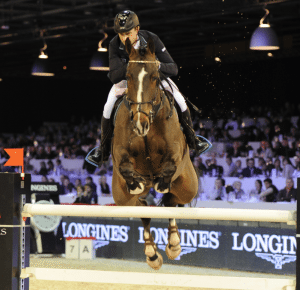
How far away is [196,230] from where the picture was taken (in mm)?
9109

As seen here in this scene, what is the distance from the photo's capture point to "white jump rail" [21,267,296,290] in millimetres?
3443

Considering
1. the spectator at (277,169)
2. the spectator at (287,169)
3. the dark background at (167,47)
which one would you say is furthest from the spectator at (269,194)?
the dark background at (167,47)

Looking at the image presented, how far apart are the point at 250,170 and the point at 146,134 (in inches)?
293

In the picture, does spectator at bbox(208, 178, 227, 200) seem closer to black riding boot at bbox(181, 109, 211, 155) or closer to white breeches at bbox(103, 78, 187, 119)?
black riding boot at bbox(181, 109, 211, 155)

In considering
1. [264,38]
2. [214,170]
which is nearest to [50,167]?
[214,170]

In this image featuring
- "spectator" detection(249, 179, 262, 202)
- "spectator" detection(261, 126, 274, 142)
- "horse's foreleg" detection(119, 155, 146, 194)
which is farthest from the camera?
"spectator" detection(261, 126, 274, 142)

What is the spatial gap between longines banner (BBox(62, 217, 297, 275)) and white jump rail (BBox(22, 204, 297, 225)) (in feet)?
16.0

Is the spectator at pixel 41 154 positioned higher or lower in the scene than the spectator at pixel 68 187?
higher

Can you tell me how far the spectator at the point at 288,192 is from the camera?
9.56m

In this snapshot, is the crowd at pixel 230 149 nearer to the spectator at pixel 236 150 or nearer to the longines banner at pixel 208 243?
the spectator at pixel 236 150

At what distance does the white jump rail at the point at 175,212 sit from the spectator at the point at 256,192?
6540 millimetres

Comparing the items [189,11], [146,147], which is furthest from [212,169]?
[146,147]

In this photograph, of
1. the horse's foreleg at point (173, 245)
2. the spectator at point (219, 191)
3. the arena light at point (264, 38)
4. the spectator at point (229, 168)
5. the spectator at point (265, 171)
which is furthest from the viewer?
the spectator at point (229, 168)

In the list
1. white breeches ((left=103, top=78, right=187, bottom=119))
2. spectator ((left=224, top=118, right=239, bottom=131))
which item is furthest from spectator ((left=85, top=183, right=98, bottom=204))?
white breeches ((left=103, top=78, right=187, bottom=119))
